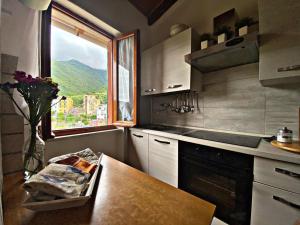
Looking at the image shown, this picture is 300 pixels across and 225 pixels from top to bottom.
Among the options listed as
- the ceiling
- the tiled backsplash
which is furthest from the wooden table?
the ceiling

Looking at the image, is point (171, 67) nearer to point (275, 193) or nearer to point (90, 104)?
point (90, 104)

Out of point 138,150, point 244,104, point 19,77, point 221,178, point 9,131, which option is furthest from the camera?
point 138,150

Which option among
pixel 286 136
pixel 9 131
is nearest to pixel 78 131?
pixel 9 131

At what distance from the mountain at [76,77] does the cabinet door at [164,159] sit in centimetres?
104

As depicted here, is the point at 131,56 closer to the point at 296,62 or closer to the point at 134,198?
the point at 296,62

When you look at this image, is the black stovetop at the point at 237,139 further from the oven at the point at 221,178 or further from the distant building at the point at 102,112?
the distant building at the point at 102,112

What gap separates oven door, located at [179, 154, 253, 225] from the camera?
40.8 inches

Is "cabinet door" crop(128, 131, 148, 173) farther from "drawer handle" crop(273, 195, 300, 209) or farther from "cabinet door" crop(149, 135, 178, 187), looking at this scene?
"drawer handle" crop(273, 195, 300, 209)

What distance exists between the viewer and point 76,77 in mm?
1726

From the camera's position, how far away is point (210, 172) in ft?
Result: 4.01

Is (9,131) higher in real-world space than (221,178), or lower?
higher

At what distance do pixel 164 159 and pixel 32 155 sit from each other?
1207 mm

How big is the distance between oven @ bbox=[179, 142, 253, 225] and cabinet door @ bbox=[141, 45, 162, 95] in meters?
0.94

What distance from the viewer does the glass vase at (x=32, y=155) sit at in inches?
25.6
